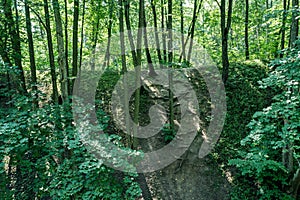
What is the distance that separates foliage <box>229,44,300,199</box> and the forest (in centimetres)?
3

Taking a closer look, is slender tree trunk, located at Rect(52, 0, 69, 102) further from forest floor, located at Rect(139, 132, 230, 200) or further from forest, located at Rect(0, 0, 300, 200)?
forest floor, located at Rect(139, 132, 230, 200)

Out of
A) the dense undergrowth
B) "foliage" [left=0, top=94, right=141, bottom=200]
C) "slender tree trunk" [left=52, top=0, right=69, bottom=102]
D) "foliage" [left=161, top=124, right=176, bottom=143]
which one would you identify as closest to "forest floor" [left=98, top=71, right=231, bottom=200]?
"foliage" [left=161, top=124, right=176, bottom=143]

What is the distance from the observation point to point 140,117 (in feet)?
23.5

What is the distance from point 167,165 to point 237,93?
3.54 m

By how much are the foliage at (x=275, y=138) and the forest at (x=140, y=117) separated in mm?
27

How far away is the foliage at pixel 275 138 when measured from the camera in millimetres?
3682

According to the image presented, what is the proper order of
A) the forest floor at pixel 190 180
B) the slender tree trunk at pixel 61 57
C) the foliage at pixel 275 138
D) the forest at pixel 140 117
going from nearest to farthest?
the forest at pixel 140 117
the foliage at pixel 275 138
the slender tree trunk at pixel 61 57
the forest floor at pixel 190 180

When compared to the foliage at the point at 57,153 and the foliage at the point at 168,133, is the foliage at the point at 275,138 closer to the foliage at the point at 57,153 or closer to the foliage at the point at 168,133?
the foliage at the point at 168,133

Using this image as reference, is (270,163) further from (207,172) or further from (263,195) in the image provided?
(207,172)

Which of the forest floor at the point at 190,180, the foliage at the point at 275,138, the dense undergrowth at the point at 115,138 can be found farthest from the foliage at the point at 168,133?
the foliage at the point at 275,138

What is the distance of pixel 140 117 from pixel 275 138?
12.7ft

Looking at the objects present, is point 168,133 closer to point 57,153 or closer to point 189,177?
point 189,177

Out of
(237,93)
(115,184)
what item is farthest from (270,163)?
(237,93)

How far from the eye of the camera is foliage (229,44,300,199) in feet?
12.1
